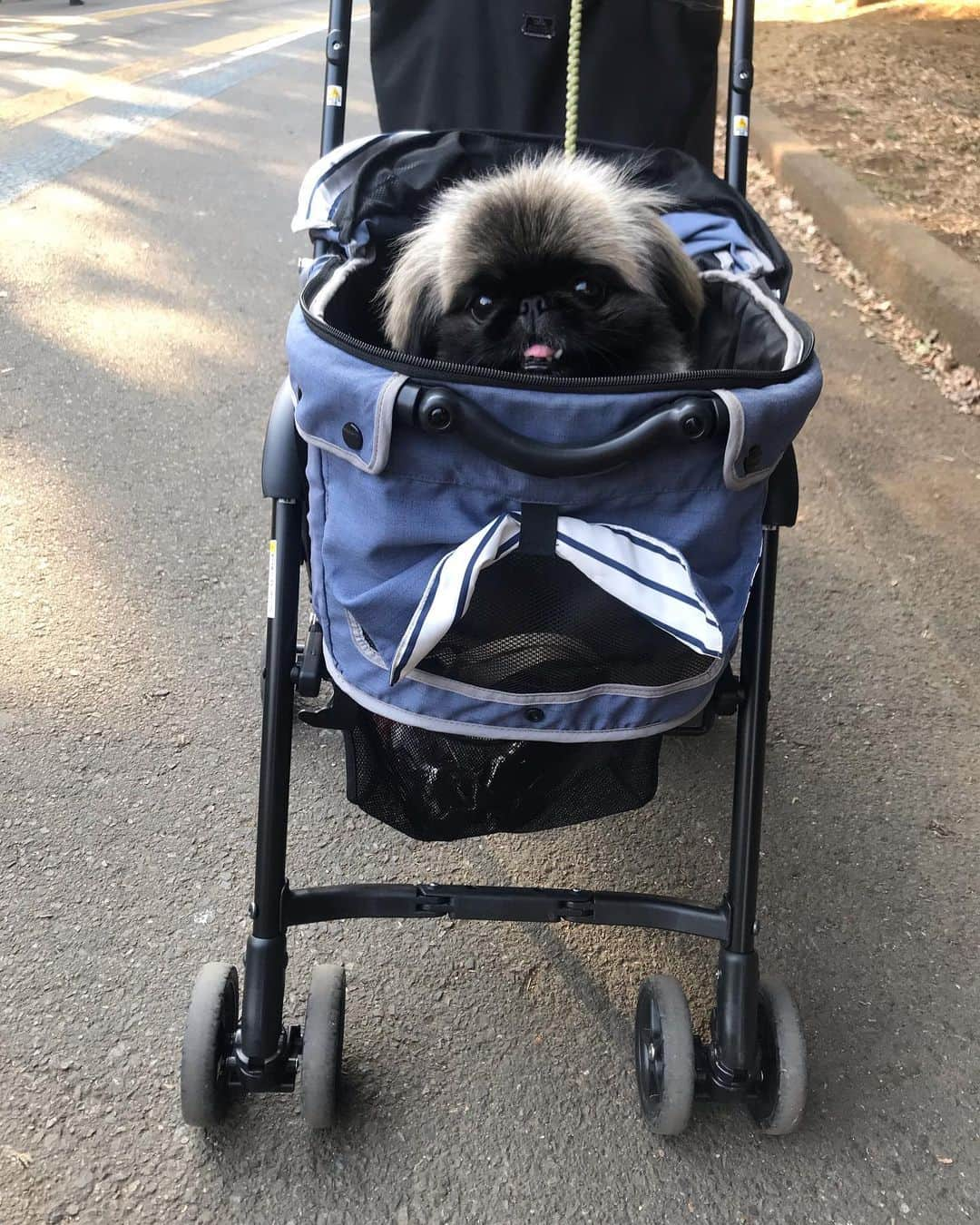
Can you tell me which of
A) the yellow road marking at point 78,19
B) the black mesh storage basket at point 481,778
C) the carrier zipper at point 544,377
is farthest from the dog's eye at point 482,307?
the yellow road marking at point 78,19

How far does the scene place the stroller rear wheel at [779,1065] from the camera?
1771 millimetres

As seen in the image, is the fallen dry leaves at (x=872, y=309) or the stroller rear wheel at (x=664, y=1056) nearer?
the stroller rear wheel at (x=664, y=1056)

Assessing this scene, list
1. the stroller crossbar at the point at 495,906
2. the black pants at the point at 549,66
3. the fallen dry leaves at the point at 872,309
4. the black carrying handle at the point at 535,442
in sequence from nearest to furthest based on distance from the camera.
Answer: the black carrying handle at the point at 535,442 < the stroller crossbar at the point at 495,906 < the black pants at the point at 549,66 < the fallen dry leaves at the point at 872,309

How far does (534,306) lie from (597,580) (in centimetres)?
57

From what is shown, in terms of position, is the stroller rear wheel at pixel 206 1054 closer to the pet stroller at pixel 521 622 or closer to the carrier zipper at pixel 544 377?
the pet stroller at pixel 521 622

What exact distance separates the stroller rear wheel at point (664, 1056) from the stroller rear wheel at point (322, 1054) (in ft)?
1.74

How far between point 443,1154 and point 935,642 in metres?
2.09

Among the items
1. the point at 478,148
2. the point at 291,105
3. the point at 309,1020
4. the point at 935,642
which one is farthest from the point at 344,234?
the point at 291,105

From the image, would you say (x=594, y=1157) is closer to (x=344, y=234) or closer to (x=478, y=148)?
(x=344, y=234)

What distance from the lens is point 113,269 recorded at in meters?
5.23

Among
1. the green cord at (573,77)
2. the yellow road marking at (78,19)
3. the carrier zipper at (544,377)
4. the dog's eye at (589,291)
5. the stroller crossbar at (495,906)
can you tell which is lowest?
the stroller crossbar at (495,906)

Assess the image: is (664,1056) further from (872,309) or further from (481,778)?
(872,309)

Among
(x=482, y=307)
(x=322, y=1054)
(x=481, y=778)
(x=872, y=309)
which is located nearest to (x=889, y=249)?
(x=872, y=309)

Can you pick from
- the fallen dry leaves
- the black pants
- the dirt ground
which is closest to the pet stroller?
the black pants
